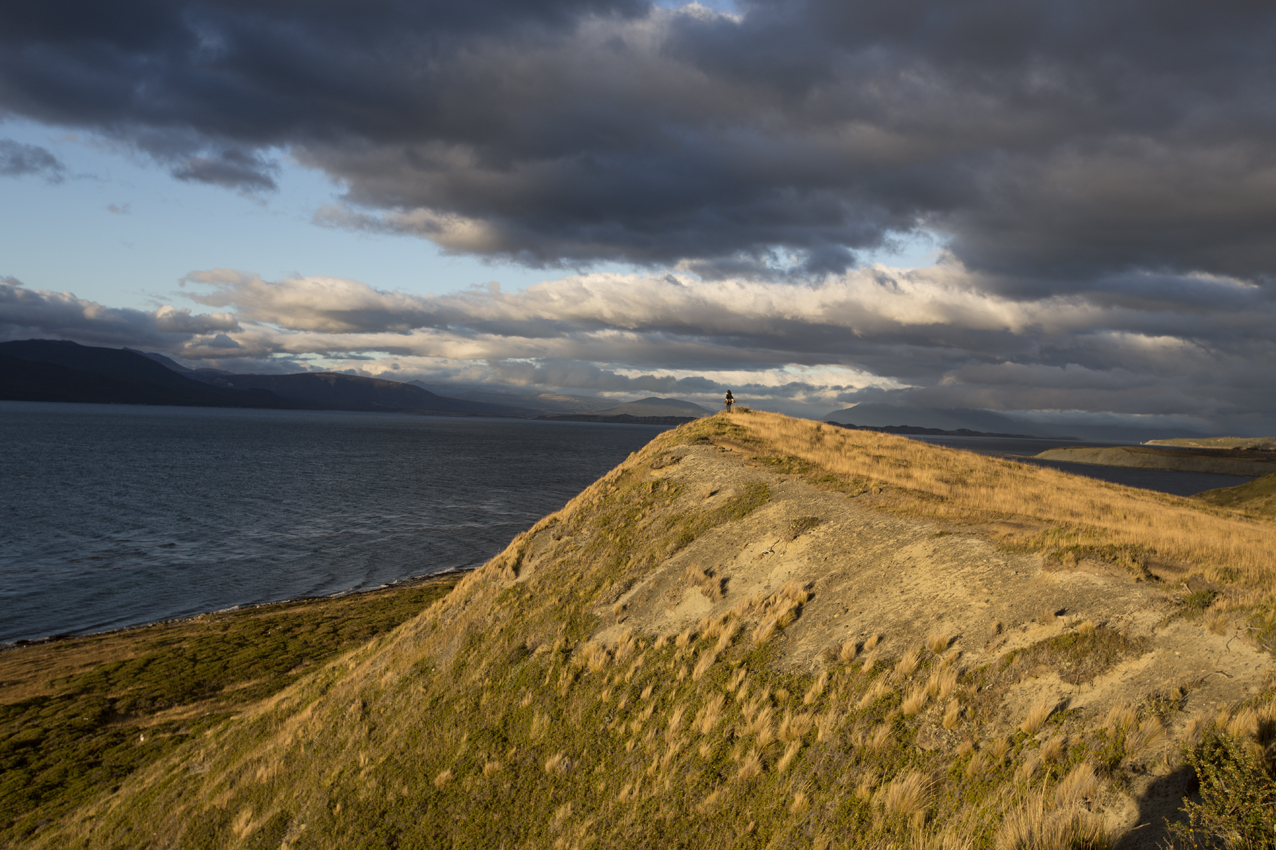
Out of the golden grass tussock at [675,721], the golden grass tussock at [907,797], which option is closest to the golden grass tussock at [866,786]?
the golden grass tussock at [907,797]

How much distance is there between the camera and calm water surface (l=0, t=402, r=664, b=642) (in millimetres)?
46406

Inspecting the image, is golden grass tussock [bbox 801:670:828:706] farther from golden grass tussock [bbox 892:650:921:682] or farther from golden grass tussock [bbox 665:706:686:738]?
golden grass tussock [bbox 665:706:686:738]

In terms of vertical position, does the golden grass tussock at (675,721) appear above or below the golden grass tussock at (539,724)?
above

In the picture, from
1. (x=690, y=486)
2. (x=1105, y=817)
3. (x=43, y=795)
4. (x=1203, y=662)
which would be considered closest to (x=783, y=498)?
(x=690, y=486)

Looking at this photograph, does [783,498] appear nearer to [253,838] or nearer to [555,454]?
[253,838]

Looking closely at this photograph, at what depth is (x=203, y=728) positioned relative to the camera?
2508 centimetres

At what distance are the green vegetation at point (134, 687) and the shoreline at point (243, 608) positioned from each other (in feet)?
3.09

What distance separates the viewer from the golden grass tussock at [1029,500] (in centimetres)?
1438

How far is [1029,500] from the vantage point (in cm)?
2408

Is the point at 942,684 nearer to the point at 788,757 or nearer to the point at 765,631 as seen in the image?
the point at 788,757

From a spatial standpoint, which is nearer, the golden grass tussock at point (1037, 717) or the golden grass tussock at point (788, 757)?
the golden grass tussock at point (1037, 717)

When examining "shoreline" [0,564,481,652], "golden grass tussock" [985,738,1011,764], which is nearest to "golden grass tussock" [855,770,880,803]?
"golden grass tussock" [985,738,1011,764]

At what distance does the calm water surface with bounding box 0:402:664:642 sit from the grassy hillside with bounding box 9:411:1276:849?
29464 millimetres

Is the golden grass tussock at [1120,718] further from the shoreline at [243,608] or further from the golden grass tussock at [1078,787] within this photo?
the shoreline at [243,608]
